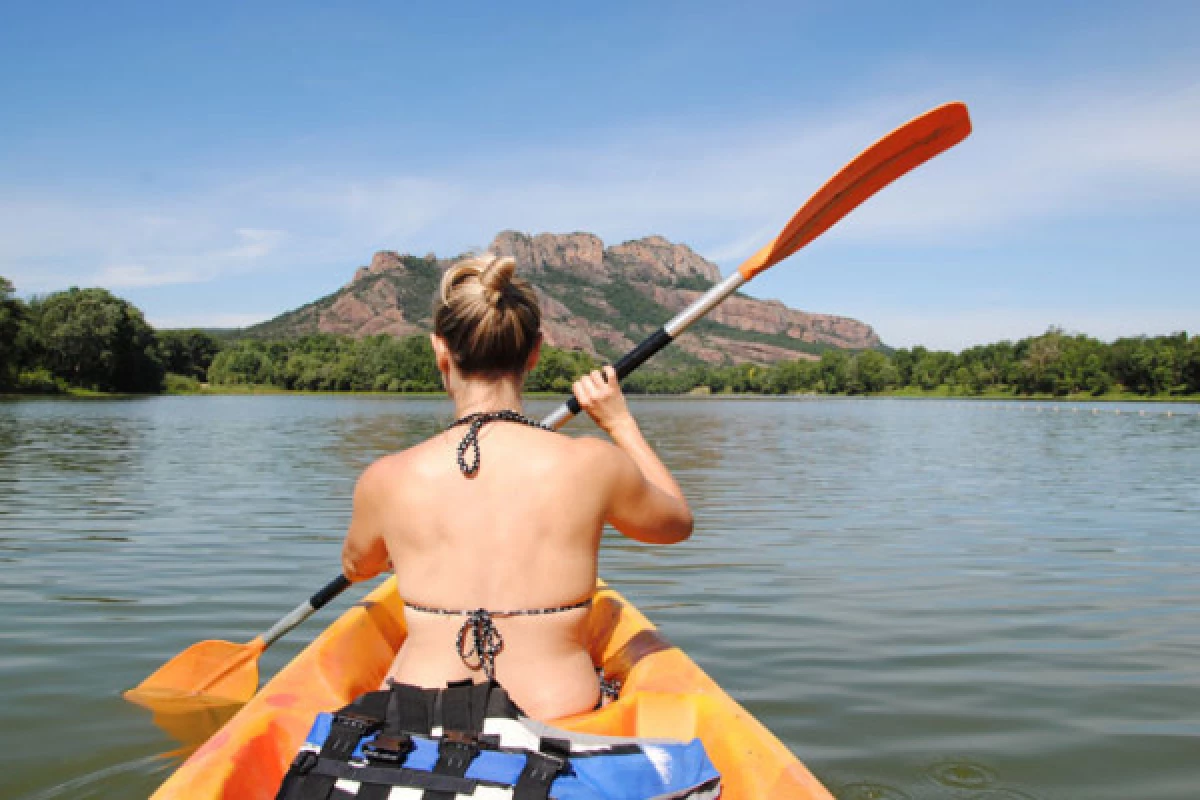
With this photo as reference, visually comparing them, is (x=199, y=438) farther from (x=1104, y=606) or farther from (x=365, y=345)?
(x=365, y=345)

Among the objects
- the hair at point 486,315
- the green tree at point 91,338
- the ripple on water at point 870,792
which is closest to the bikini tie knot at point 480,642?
the hair at point 486,315

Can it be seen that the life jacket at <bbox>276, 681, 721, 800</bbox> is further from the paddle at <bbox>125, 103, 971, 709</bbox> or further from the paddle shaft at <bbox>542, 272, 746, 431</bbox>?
the paddle shaft at <bbox>542, 272, 746, 431</bbox>

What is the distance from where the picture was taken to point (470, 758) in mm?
2271

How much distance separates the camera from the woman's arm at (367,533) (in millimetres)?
2713

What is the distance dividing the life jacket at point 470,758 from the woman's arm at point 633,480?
0.62 meters

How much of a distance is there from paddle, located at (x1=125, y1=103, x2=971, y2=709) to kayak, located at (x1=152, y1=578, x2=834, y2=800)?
104 cm

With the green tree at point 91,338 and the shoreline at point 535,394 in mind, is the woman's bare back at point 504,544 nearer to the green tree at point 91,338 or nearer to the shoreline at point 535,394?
the shoreline at point 535,394

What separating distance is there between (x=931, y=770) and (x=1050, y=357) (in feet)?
420

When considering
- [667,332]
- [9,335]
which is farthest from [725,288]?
[9,335]

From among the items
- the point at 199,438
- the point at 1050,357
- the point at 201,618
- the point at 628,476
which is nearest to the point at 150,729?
the point at 201,618

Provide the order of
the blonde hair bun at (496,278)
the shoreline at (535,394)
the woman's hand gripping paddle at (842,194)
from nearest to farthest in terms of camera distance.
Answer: the blonde hair bun at (496,278) < the woman's hand gripping paddle at (842,194) < the shoreline at (535,394)

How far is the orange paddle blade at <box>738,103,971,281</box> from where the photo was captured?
177 inches

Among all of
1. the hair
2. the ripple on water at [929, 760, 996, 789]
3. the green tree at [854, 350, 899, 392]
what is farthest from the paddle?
the green tree at [854, 350, 899, 392]

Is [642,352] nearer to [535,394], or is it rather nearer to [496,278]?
[496,278]
